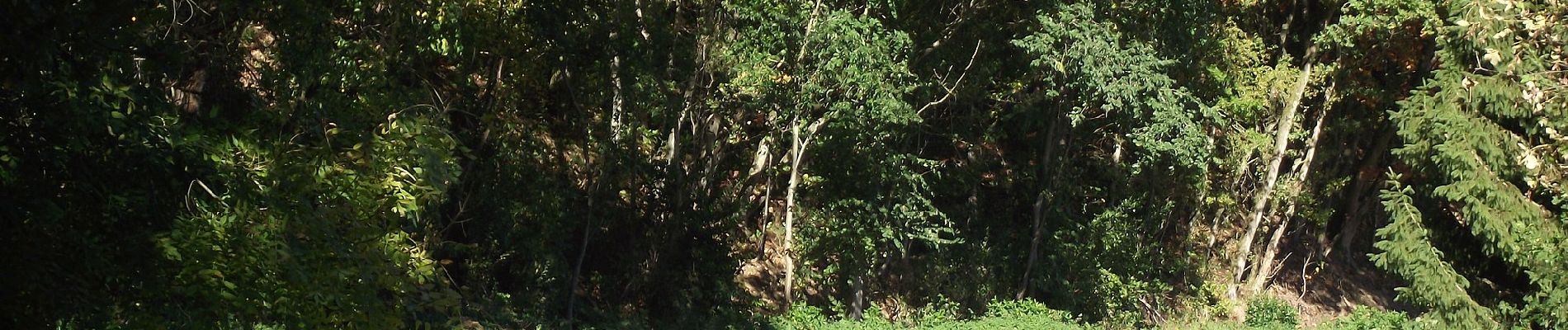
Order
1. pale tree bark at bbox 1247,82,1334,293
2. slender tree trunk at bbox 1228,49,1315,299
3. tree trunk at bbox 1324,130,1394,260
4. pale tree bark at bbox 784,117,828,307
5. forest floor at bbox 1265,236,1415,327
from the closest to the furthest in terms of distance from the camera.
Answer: pale tree bark at bbox 784,117,828,307
slender tree trunk at bbox 1228,49,1315,299
pale tree bark at bbox 1247,82,1334,293
tree trunk at bbox 1324,130,1394,260
forest floor at bbox 1265,236,1415,327

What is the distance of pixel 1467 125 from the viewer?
49.7ft

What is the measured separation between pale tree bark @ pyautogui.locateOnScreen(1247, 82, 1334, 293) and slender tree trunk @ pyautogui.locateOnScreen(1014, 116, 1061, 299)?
15.8ft

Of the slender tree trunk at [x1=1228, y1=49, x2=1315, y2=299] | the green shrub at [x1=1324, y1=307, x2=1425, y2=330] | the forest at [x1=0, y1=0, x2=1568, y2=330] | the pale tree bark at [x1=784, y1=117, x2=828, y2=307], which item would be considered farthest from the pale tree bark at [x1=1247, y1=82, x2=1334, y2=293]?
the pale tree bark at [x1=784, y1=117, x2=828, y2=307]

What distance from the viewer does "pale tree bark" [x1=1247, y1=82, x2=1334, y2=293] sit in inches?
907

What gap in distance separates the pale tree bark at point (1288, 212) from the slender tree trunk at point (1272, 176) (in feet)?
0.83

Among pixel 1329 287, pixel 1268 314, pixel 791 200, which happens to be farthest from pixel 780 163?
pixel 1329 287

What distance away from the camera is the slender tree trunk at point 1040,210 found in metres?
20.9

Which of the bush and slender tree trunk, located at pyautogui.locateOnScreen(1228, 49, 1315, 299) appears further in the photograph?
the bush

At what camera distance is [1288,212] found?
24000 mm

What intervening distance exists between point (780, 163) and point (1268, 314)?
9.19m

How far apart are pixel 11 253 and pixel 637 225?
10866 millimetres

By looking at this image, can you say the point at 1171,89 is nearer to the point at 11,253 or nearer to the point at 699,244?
the point at 699,244

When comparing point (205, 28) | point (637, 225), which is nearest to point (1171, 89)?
point (637, 225)

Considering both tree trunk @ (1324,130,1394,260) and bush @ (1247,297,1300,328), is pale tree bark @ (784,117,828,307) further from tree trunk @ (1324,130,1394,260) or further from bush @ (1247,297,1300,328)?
tree trunk @ (1324,130,1394,260)
